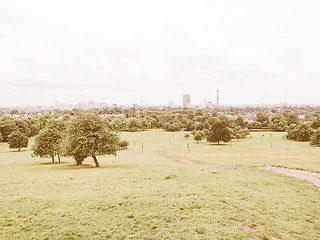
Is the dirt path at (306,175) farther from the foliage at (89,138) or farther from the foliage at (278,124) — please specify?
the foliage at (278,124)

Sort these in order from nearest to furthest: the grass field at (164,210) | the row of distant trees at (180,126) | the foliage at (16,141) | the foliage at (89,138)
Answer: the grass field at (164,210) → the foliage at (89,138) → the foliage at (16,141) → the row of distant trees at (180,126)

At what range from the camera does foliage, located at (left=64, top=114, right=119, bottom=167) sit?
27.1 m

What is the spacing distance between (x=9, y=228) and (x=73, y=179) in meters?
9.23

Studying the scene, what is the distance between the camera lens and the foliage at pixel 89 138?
88.8ft

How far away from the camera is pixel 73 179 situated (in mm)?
19297

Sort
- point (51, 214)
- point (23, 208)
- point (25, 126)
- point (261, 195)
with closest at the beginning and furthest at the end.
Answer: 1. point (51, 214)
2. point (23, 208)
3. point (261, 195)
4. point (25, 126)

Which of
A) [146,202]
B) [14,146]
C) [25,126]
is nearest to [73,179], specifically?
[146,202]

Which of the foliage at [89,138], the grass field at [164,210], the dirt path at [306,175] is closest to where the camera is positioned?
the grass field at [164,210]

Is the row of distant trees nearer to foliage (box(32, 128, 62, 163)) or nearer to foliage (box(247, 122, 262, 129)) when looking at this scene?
foliage (box(247, 122, 262, 129))

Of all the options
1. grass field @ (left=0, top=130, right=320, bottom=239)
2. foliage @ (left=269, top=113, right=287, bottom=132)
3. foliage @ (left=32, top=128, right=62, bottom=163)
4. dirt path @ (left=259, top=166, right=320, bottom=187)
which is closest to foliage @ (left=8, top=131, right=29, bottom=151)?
foliage @ (left=32, top=128, right=62, bottom=163)

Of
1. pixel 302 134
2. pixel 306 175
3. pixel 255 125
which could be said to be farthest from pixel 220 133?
pixel 255 125

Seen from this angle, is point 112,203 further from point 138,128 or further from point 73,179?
point 138,128

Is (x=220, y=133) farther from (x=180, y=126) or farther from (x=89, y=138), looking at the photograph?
(x=180, y=126)

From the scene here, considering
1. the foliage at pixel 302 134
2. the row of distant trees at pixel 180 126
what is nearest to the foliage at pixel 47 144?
the row of distant trees at pixel 180 126
